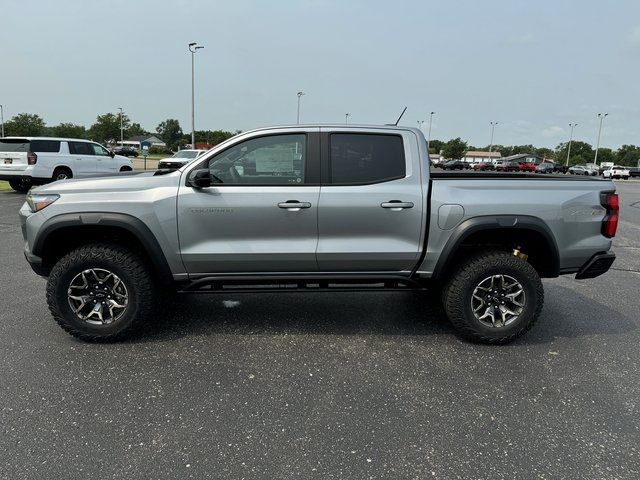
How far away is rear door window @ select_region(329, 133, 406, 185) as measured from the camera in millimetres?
4004

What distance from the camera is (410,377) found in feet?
11.5

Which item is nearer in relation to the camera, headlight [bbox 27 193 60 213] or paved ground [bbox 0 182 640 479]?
paved ground [bbox 0 182 640 479]

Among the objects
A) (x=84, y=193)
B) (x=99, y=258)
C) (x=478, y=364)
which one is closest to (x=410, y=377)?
(x=478, y=364)

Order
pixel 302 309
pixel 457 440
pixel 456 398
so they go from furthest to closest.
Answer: pixel 302 309
pixel 456 398
pixel 457 440

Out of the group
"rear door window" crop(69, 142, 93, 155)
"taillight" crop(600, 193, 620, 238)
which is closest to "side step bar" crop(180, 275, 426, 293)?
"taillight" crop(600, 193, 620, 238)

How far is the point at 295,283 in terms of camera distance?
4.10 metres

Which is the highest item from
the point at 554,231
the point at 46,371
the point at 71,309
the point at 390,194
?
the point at 390,194

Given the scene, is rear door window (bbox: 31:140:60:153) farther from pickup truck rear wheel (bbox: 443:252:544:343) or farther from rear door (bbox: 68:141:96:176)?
pickup truck rear wheel (bbox: 443:252:544:343)

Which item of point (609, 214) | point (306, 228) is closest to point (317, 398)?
point (306, 228)

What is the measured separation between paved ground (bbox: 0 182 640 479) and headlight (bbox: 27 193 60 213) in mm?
1149

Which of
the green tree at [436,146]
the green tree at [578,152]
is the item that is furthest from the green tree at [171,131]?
the green tree at [578,152]

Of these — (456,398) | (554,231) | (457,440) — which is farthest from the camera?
(554,231)

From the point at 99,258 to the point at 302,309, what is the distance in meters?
2.05

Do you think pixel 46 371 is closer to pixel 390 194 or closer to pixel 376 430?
pixel 376 430
